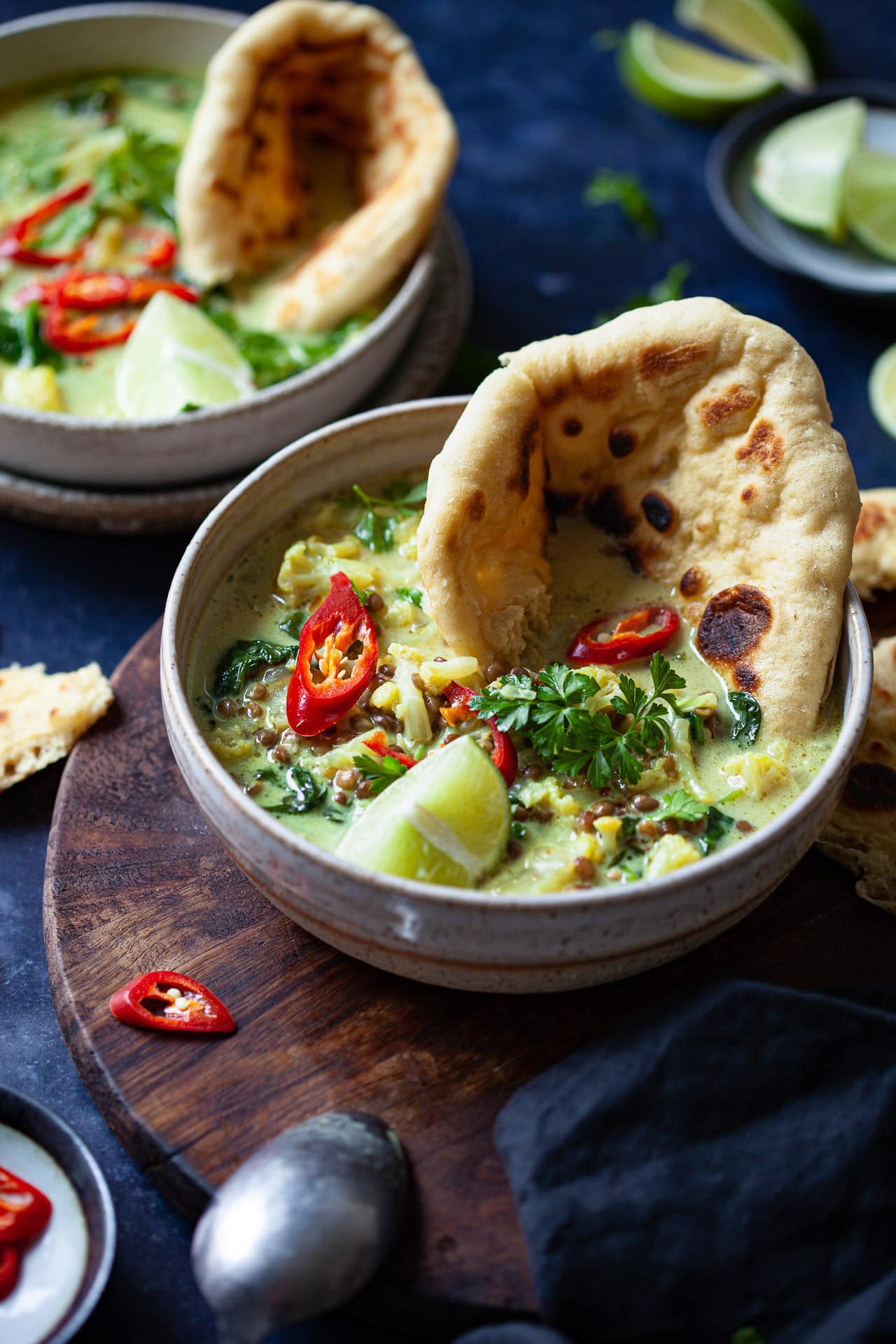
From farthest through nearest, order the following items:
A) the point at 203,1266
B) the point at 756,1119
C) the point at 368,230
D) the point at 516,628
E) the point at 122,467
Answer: the point at 368,230 < the point at 122,467 < the point at 516,628 < the point at 756,1119 < the point at 203,1266

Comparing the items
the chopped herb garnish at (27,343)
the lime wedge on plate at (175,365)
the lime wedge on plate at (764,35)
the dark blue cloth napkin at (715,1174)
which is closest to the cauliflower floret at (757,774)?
the dark blue cloth napkin at (715,1174)

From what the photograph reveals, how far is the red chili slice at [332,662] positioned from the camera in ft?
12.1

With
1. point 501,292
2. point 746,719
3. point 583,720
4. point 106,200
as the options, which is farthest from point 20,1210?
point 501,292

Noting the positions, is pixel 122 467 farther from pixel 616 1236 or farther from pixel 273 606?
pixel 616 1236

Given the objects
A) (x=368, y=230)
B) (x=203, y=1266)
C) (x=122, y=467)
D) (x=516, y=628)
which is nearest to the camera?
(x=203, y=1266)

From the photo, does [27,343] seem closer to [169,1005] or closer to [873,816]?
[169,1005]

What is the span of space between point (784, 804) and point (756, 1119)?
2.65ft

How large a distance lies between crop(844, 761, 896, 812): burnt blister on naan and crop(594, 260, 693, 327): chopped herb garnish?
279 cm

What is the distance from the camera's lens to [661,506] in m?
4.07

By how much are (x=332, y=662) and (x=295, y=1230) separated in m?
1.53

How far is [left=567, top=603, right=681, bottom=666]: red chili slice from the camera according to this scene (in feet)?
12.7

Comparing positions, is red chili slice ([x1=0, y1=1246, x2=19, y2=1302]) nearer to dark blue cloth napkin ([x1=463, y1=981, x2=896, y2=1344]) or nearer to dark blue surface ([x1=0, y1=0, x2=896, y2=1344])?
dark blue surface ([x1=0, y1=0, x2=896, y2=1344])

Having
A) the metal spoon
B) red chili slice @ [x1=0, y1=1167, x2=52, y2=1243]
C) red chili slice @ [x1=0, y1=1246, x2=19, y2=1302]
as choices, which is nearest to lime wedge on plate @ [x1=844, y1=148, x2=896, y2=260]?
the metal spoon

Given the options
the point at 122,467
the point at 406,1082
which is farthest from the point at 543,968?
the point at 122,467
